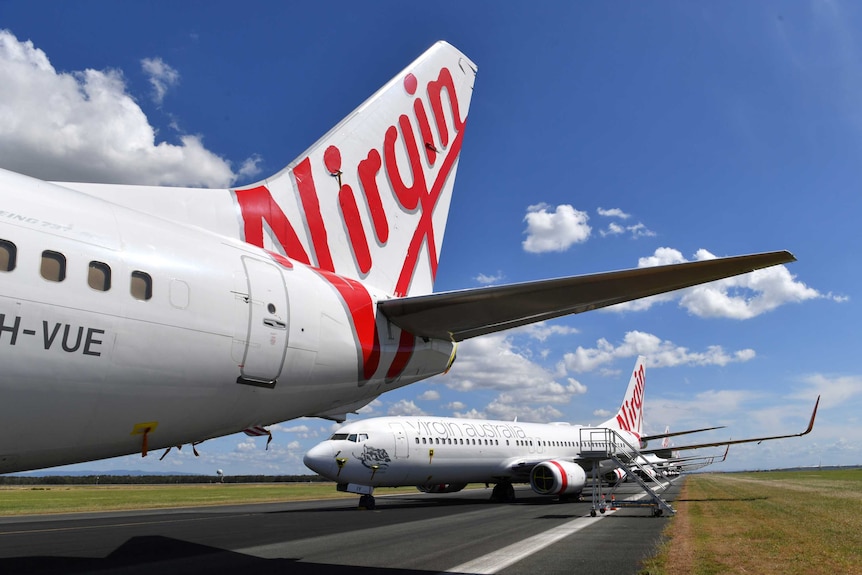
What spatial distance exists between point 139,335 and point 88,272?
0.55 m

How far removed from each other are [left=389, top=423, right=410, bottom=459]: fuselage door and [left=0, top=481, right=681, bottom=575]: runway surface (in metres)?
2.99

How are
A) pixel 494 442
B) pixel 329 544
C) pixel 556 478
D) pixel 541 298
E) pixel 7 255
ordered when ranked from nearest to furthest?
pixel 7 255
pixel 541 298
pixel 329 544
pixel 556 478
pixel 494 442

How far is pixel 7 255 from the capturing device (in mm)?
4047

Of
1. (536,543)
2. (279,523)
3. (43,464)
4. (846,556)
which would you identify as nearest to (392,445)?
(279,523)

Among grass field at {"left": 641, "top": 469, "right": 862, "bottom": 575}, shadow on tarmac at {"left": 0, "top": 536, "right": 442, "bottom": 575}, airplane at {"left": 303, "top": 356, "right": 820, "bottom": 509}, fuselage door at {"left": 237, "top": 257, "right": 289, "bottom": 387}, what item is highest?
fuselage door at {"left": 237, "top": 257, "right": 289, "bottom": 387}

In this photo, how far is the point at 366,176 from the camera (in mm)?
8312

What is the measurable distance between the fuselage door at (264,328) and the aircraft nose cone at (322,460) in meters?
16.2

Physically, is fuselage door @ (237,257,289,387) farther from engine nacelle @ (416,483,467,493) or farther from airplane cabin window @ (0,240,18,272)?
engine nacelle @ (416,483,467,493)

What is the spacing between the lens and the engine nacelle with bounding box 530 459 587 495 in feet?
84.0

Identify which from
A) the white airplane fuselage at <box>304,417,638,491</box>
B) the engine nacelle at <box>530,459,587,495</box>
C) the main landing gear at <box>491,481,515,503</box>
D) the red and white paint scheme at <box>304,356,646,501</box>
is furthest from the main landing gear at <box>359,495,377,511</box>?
the main landing gear at <box>491,481,515,503</box>

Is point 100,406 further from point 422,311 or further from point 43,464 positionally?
point 422,311

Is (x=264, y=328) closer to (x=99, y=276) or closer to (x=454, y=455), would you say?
(x=99, y=276)

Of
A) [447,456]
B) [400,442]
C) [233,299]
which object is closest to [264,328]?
[233,299]

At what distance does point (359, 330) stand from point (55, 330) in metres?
2.92
